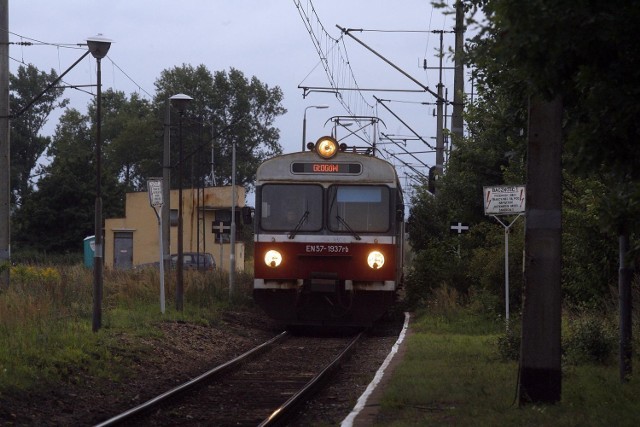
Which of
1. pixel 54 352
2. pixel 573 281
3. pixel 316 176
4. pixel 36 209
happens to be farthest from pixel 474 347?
pixel 36 209

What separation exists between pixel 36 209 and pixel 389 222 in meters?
45.7

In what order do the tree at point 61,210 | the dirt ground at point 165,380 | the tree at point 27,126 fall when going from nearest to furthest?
the dirt ground at point 165,380 < the tree at point 61,210 < the tree at point 27,126

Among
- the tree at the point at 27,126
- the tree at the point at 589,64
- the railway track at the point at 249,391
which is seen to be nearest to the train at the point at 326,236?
the railway track at the point at 249,391

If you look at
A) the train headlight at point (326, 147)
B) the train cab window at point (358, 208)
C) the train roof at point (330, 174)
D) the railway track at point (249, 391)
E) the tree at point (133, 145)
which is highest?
the tree at point (133, 145)

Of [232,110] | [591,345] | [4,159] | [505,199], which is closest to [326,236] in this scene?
[505,199]

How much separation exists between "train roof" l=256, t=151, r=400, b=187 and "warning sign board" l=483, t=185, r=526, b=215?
117 inches

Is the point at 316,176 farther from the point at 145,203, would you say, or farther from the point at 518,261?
the point at 145,203

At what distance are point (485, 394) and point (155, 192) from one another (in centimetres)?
1017

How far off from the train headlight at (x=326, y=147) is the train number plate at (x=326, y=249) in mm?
1711

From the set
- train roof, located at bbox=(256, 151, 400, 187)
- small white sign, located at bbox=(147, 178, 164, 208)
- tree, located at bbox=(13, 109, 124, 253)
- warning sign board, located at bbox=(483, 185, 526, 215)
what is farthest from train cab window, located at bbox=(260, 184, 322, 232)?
tree, located at bbox=(13, 109, 124, 253)

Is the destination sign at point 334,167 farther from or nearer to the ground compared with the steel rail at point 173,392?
farther from the ground

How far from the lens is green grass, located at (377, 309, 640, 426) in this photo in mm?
8859

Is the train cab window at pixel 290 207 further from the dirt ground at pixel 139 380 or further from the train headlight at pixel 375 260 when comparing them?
the dirt ground at pixel 139 380

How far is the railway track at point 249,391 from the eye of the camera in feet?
33.6
